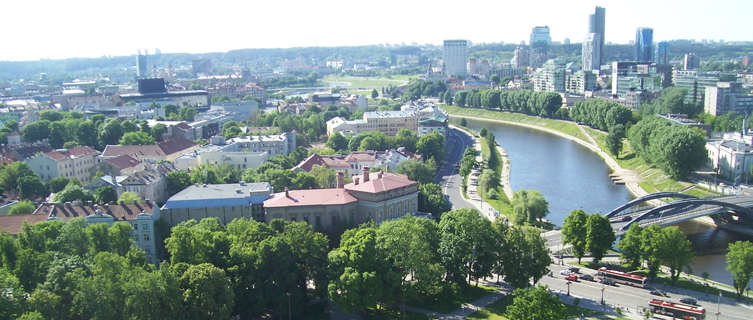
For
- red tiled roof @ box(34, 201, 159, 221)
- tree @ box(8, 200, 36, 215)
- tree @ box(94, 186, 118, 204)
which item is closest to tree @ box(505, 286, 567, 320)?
red tiled roof @ box(34, 201, 159, 221)

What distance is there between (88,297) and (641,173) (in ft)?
161

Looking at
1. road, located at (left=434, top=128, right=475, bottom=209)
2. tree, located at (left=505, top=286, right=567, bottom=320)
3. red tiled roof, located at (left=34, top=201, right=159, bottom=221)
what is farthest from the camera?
road, located at (left=434, top=128, right=475, bottom=209)

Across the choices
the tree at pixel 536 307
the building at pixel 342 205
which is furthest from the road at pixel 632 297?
the building at pixel 342 205

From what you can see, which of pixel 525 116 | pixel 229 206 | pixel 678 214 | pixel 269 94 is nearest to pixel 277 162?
pixel 229 206

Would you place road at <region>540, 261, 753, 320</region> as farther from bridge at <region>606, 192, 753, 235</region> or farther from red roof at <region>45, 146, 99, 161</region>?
red roof at <region>45, 146, 99, 161</region>

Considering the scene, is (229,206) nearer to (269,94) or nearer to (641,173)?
(641,173)

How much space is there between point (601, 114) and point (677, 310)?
56.3 metres

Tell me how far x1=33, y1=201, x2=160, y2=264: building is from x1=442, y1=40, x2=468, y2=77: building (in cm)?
15239

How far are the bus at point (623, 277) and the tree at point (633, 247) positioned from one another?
0.98 meters

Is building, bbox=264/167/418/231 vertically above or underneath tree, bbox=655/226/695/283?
above

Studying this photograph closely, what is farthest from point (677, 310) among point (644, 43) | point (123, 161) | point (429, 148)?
point (644, 43)

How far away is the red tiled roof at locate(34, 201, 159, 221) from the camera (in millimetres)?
32531

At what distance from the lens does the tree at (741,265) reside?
27.3m

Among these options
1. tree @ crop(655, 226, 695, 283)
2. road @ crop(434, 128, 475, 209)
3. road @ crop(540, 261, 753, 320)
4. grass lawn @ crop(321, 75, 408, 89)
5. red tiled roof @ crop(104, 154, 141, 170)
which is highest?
grass lawn @ crop(321, 75, 408, 89)
